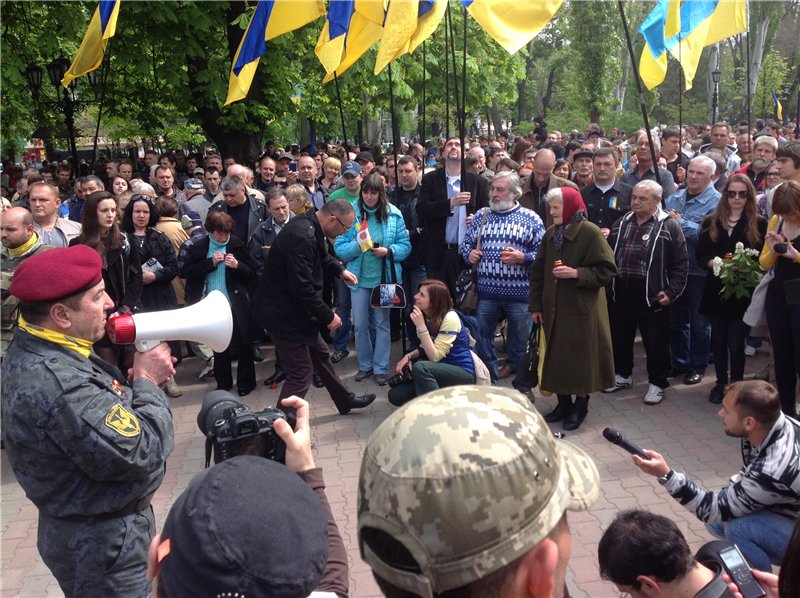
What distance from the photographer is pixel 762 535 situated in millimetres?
3387

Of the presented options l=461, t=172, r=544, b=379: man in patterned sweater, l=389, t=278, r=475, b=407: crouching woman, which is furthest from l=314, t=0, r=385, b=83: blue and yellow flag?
l=389, t=278, r=475, b=407: crouching woman

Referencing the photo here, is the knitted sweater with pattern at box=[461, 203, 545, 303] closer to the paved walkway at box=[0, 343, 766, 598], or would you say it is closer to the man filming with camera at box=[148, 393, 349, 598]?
the paved walkway at box=[0, 343, 766, 598]

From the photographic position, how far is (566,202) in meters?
5.70

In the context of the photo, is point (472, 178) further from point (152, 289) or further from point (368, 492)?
point (368, 492)

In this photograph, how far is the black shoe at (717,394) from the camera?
637 cm

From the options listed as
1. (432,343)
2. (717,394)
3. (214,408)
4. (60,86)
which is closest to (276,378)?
(432,343)

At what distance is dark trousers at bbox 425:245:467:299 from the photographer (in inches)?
299

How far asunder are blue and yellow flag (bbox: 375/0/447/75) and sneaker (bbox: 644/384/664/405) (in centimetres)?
356

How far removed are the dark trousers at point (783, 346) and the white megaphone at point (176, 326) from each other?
419 cm

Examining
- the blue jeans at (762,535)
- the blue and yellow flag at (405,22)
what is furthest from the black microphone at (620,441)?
the blue and yellow flag at (405,22)

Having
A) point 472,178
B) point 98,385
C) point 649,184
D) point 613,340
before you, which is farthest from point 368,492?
point 472,178

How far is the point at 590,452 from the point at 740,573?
3.02 meters

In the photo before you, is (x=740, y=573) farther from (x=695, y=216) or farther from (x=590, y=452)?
(x=695, y=216)

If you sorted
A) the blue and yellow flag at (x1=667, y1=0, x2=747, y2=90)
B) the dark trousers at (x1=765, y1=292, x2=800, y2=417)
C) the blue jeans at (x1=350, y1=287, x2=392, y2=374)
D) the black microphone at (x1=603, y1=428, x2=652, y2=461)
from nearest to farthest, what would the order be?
the black microphone at (x1=603, y1=428, x2=652, y2=461)
the dark trousers at (x1=765, y1=292, x2=800, y2=417)
the blue and yellow flag at (x1=667, y1=0, x2=747, y2=90)
the blue jeans at (x1=350, y1=287, x2=392, y2=374)
